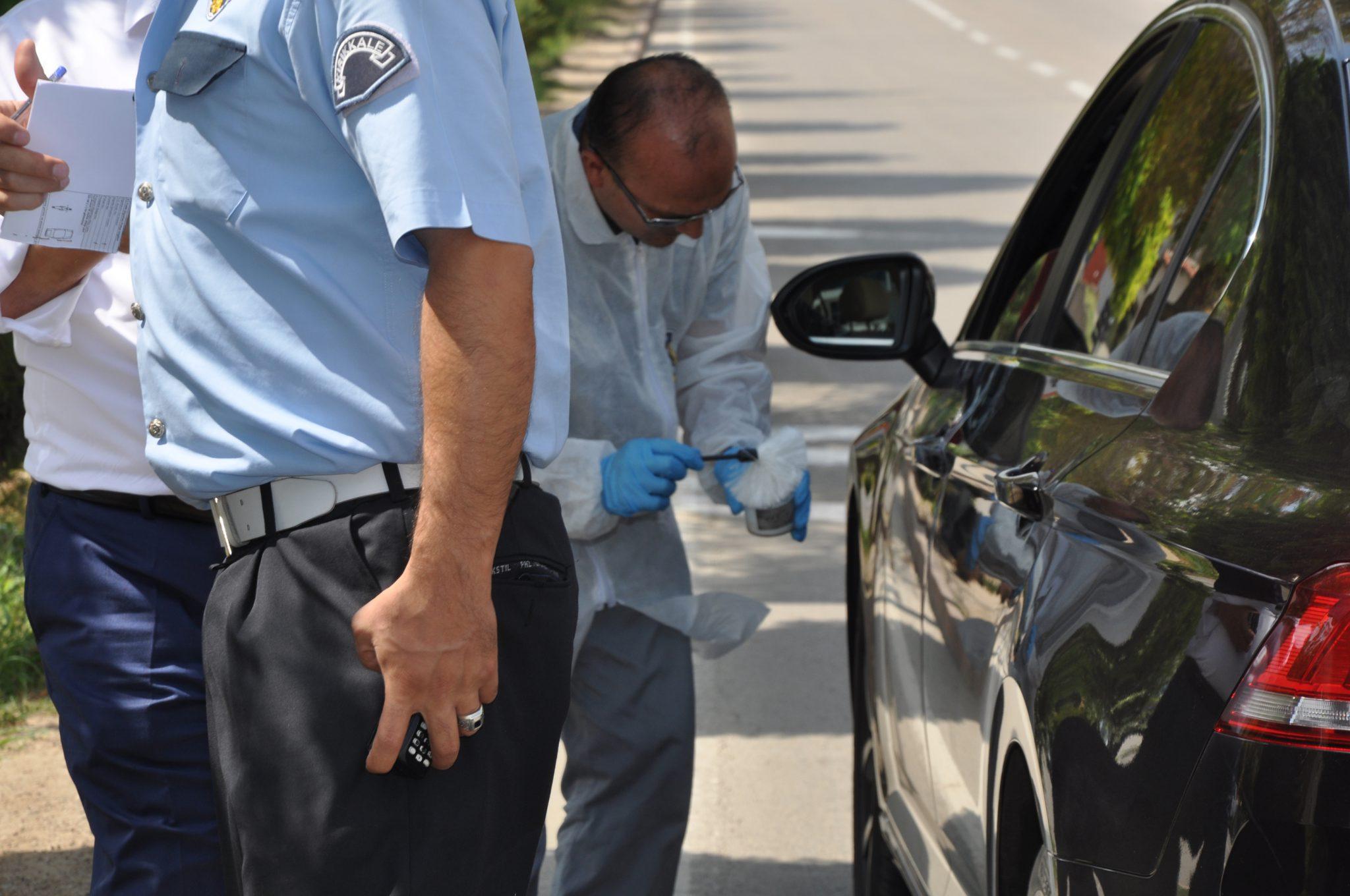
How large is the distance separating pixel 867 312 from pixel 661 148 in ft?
1.75

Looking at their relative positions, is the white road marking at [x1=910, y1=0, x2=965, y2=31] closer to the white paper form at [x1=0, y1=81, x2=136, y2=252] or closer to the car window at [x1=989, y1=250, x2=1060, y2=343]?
the car window at [x1=989, y1=250, x2=1060, y2=343]

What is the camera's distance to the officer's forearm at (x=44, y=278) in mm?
2508

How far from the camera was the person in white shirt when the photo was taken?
246 cm

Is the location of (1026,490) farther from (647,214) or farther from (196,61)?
(196,61)

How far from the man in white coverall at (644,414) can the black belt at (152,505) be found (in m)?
0.64

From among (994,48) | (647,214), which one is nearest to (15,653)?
(647,214)

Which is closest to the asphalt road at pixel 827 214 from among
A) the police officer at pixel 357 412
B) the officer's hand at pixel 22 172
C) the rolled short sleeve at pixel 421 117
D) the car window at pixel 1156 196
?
the car window at pixel 1156 196

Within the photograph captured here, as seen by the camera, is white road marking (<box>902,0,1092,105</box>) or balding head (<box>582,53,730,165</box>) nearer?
balding head (<box>582,53,730,165</box>)

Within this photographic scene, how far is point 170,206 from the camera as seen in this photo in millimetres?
1951

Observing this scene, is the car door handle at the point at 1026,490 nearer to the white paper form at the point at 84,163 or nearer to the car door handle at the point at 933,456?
the car door handle at the point at 933,456

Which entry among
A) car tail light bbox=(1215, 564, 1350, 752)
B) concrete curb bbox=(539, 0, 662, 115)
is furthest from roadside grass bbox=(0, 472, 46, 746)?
concrete curb bbox=(539, 0, 662, 115)

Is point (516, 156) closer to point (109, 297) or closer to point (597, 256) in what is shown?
point (109, 297)

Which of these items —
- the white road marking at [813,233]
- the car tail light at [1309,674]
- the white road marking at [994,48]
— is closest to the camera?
the car tail light at [1309,674]

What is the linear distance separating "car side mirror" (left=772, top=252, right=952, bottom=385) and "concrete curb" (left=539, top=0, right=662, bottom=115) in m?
12.8
